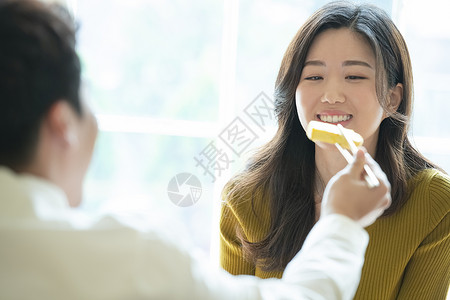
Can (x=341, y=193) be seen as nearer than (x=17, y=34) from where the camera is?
No

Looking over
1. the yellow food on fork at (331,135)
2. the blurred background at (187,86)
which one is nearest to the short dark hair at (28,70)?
the yellow food on fork at (331,135)

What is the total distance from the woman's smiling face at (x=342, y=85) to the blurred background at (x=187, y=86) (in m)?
1.70

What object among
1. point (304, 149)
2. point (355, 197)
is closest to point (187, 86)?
point (304, 149)

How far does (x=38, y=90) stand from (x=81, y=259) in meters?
0.25

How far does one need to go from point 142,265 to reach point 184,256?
68mm

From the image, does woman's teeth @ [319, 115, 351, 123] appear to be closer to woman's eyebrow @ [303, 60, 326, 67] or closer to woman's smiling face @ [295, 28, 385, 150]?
woman's smiling face @ [295, 28, 385, 150]

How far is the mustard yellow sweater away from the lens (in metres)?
1.65

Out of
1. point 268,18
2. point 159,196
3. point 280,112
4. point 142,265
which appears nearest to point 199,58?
point 268,18

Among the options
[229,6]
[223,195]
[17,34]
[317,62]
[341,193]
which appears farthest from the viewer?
[229,6]

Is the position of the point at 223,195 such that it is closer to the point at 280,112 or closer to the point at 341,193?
the point at 280,112

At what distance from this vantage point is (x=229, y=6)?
3.42 metres

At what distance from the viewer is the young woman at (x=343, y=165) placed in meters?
1.67

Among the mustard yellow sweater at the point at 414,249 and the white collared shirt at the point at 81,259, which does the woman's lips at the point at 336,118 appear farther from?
the white collared shirt at the point at 81,259

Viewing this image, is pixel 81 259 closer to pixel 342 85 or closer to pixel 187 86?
pixel 342 85
